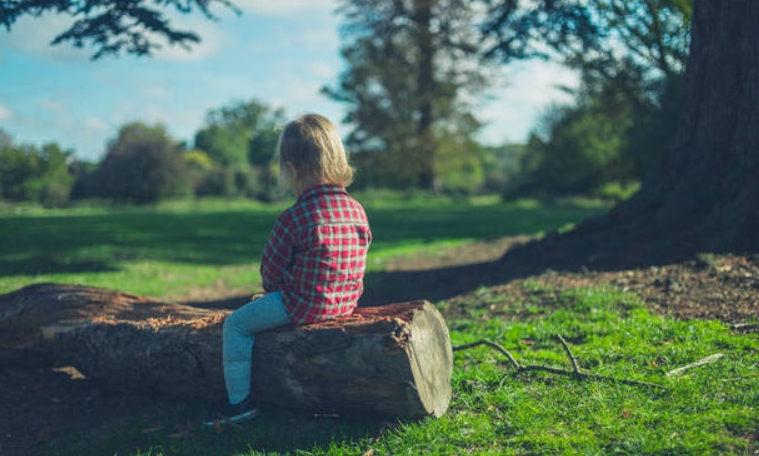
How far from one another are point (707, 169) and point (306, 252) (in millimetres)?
6011

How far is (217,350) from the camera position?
164 inches

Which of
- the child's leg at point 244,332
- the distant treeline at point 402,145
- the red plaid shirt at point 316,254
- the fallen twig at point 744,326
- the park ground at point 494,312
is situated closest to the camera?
the red plaid shirt at point 316,254

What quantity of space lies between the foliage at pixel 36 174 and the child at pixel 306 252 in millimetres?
39231

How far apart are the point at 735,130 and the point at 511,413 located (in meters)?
5.22

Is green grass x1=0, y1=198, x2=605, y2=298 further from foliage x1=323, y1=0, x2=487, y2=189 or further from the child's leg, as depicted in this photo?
foliage x1=323, y1=0, x2=487, y2=189

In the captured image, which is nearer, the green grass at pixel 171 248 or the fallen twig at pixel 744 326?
the fallen twig at pixel 744 326

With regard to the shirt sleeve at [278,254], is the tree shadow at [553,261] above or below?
below

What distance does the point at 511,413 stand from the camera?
379 cm

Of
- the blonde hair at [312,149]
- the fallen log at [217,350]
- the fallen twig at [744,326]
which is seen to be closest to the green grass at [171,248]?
the fallen log at [217,350]

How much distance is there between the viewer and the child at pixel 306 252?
3691 millimetres

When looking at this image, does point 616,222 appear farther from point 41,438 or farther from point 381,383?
point 41,438

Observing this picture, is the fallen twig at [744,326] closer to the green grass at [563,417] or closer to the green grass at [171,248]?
the green grass at [563,417]

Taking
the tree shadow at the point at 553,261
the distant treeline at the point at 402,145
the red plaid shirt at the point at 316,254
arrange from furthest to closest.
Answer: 1. the distant treeline at the point at 402,145
2. the tree shadow at the point at 553,261
3. the red plaid shirt at the point at 316,254

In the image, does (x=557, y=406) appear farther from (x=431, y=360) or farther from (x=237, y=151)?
(x=237, y=151)
